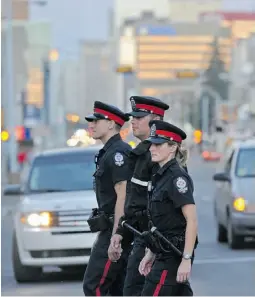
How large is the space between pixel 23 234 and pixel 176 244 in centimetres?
663

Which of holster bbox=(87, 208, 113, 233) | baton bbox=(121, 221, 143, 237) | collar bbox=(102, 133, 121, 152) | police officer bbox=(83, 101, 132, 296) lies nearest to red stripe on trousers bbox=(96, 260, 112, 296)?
police officer bbox=(83, 101, 132, 296)

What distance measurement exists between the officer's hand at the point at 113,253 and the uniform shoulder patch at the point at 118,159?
666mm

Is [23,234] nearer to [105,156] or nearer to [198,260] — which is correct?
[198,260]

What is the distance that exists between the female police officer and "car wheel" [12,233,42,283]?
6.47 meters

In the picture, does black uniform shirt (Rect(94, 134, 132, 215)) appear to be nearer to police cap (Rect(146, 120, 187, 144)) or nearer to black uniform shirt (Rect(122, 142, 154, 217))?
black uniform shirt (Rect(122, 142, 154, 217))

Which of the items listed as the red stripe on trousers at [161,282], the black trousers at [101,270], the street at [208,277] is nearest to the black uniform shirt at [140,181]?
the black trousers at [101,270]

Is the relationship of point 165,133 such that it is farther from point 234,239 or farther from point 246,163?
point 246,163

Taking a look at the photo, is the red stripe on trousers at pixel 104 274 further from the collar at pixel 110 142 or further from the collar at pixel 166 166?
the collar at pixel 166 166

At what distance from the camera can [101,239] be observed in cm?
834

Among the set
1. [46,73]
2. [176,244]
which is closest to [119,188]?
[176,244]

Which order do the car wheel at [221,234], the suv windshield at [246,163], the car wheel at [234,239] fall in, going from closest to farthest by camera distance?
the car wheel at [234,239] → the suv windshield at [246,163] → the car wheel at [221,234]

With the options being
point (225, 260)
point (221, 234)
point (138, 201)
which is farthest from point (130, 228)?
point (221, 234)

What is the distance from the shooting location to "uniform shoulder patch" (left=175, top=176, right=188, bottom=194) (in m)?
6.97

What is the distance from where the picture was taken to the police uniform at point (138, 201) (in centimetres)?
762
